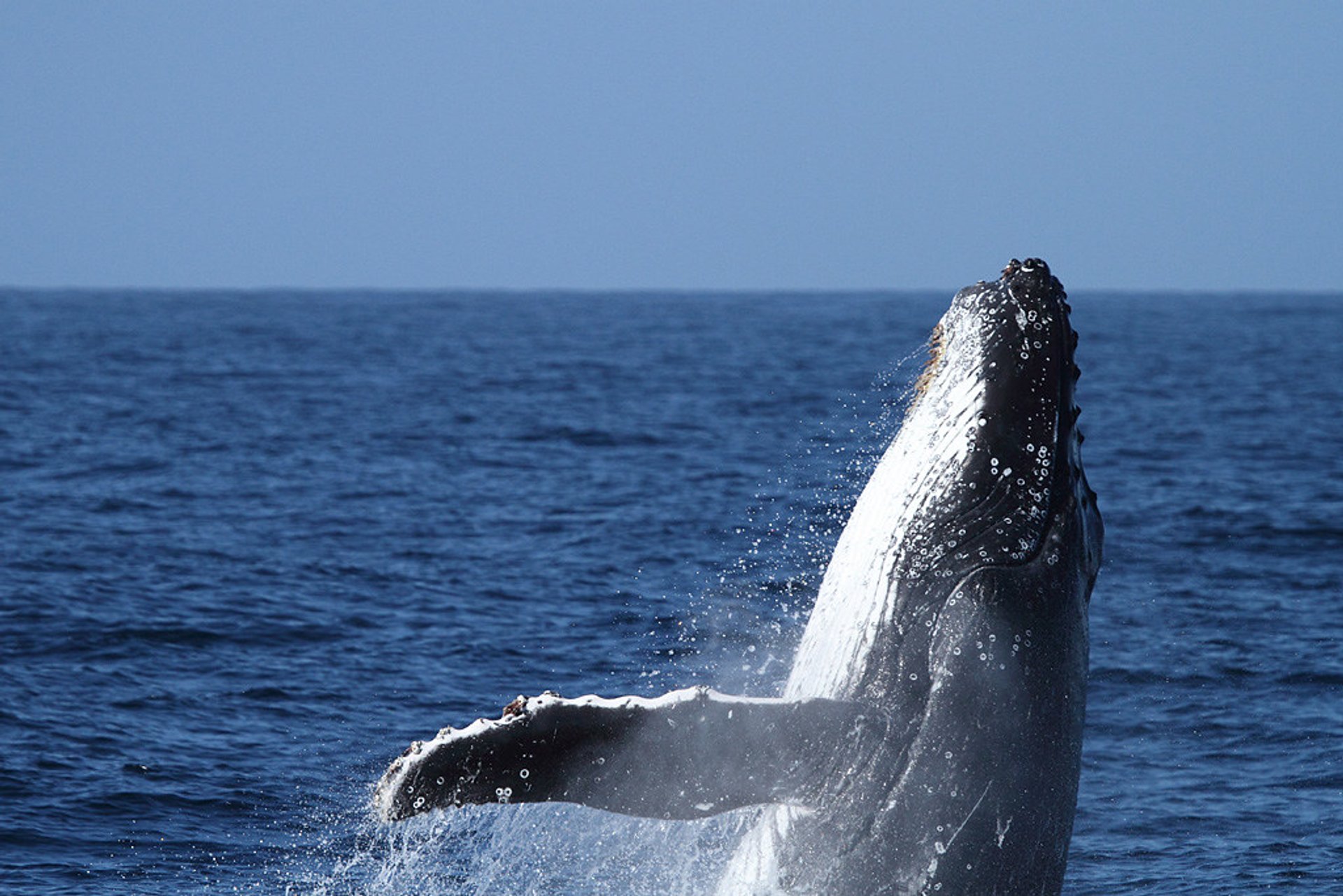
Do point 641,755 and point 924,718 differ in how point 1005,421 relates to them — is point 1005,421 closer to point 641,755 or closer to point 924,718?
point 924,718

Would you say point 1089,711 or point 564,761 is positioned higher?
point 564,761

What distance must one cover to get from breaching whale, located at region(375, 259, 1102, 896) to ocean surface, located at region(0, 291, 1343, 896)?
188 centimetres

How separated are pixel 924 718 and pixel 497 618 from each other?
11.0m

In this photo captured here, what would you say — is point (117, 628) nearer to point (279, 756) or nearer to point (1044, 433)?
point (279, 756)

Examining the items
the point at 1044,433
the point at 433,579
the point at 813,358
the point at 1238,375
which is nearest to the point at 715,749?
the point at 1044,433

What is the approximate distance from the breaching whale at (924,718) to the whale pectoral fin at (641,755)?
11 millimetres

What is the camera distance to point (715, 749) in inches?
341

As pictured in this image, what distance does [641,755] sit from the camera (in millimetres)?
8641

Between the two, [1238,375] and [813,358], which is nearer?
[1238,375]

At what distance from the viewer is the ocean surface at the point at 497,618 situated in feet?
40.6

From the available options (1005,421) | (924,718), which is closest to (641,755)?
(924,718)

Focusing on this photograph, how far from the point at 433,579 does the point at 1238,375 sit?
50.5 metres

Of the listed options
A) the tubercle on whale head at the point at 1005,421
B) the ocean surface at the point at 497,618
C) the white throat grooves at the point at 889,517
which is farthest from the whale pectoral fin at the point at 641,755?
the ocean surface at the point at 497,618

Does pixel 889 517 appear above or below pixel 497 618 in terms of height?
above
